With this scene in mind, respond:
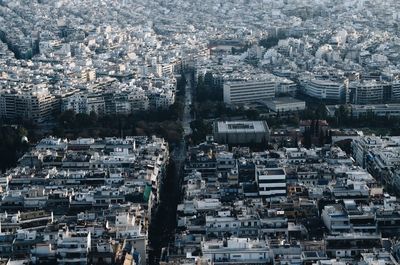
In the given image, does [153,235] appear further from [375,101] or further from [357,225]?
[375,101]

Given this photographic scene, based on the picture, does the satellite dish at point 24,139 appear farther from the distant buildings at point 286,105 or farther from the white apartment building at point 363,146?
the white apartment building at point 363,146

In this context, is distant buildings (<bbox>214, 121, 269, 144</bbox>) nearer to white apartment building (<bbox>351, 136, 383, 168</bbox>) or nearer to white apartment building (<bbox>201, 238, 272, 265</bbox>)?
white apartment building (<bbox>351, 136, 383, 168</bbox>)

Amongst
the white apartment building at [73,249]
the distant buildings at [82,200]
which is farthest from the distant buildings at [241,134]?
the white apartment building at [73,249]

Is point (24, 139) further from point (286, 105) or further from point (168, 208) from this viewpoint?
point (286, 105)

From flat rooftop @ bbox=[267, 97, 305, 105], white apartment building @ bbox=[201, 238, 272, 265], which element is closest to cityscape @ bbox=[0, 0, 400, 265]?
white apartment building @ bbox=[201, 238, 272, 265]

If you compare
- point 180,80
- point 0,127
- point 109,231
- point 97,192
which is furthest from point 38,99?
Answer: point 109,231

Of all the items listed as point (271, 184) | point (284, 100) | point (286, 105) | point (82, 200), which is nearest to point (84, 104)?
point (286, 105)
